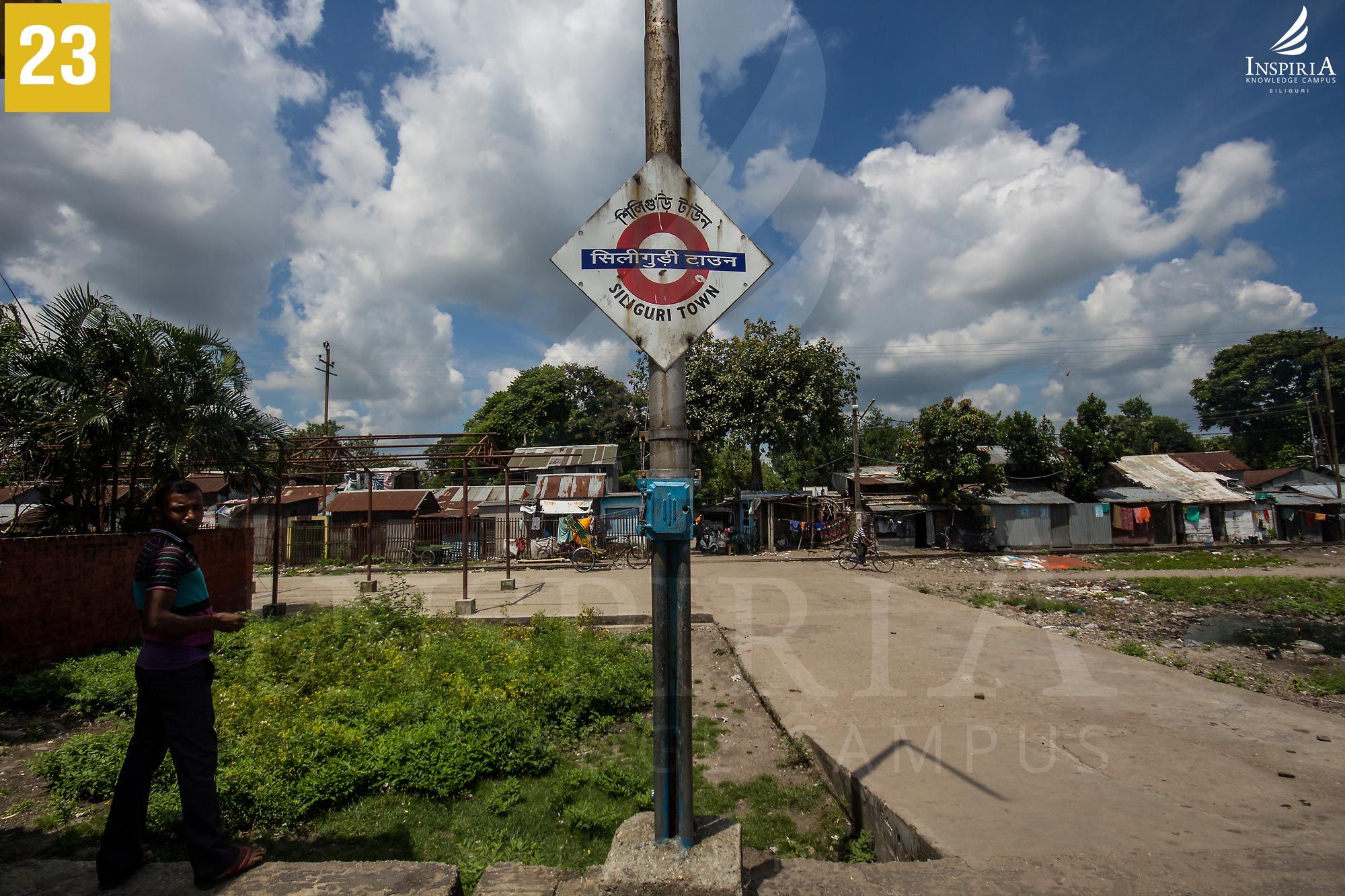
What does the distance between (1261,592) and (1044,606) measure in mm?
5728

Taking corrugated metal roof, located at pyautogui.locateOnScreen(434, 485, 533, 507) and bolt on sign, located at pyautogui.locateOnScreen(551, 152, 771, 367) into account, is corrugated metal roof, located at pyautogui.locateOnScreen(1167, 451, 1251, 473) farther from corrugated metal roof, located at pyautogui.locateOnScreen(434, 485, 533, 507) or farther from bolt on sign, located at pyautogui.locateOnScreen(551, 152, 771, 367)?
bolt on sign, located at pyautogui.locateOnScreen(551, 152, 771, 367)

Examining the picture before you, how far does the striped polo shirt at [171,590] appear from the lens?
249cm

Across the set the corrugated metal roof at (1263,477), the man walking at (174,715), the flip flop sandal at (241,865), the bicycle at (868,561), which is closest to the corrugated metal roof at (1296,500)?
the corrugated metal roof at (1263,477)

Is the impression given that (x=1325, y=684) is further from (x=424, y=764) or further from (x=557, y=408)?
(x=557, y=408)

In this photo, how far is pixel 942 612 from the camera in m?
10.1

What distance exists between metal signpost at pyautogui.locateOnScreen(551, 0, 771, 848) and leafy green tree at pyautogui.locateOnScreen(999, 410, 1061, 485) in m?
26.8

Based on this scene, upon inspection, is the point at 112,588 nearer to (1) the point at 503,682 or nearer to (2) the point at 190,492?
(1) the point at 503,682

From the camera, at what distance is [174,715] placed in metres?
2.49

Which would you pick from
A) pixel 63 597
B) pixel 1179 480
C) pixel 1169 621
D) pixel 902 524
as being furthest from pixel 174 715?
pixel 1179 480

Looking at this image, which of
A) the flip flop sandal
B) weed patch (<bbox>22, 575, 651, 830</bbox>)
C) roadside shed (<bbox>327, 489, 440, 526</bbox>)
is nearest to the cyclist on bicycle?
weed patch (<bbox>22, 575, 651, 830</bbox>)

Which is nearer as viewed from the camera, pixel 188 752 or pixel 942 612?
pixel 188 752

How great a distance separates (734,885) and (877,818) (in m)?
1.70

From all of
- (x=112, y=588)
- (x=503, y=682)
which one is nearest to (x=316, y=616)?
(x=112, y=588)

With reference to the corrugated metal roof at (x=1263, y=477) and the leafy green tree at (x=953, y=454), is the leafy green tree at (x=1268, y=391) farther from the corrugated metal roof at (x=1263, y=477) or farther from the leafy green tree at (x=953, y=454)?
the leafy green tree at (x=953, y=454)
